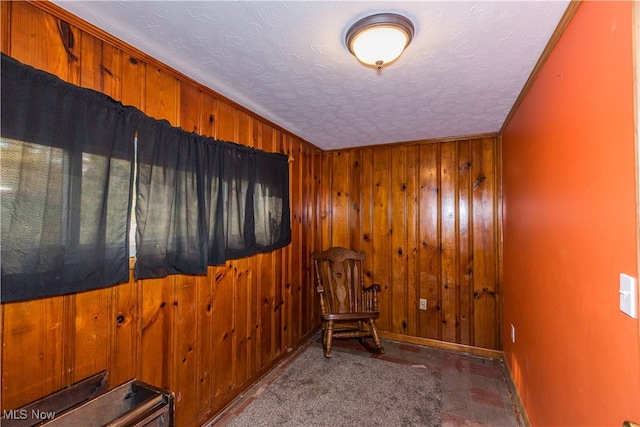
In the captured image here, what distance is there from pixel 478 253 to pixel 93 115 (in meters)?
3.37

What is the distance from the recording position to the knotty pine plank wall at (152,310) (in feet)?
3.85

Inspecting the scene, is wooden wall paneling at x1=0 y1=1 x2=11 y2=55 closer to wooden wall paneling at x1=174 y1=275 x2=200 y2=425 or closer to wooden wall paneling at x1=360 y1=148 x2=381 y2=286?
wooden wall paneling at x1=174 y1=275 x2=200 y2=425

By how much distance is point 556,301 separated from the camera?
4.82ft

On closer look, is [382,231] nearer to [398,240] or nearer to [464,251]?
[398,240]

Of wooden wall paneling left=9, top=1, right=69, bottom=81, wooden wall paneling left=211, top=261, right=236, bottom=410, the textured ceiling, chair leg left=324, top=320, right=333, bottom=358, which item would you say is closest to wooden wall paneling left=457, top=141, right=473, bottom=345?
the textured ceiling

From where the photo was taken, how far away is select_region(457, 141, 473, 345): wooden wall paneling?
10.3ft

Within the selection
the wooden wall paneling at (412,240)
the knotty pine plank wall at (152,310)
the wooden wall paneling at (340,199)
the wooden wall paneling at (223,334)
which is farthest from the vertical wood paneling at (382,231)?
the wooden wall paneling at (223,334)

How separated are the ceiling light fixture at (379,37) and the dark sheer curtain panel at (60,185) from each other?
119 centimetres

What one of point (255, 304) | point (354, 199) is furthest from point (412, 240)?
point (255, 304)

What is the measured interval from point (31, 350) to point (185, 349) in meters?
0.81

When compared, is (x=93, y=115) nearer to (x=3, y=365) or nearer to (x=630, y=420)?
(x=3, y=365)

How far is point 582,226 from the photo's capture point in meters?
1.18

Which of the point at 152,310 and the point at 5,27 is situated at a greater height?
the point at 5,27

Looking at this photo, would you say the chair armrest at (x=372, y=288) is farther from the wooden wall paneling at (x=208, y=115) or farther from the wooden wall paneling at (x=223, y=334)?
the wooden wall paneling at (x=208, y=115)
